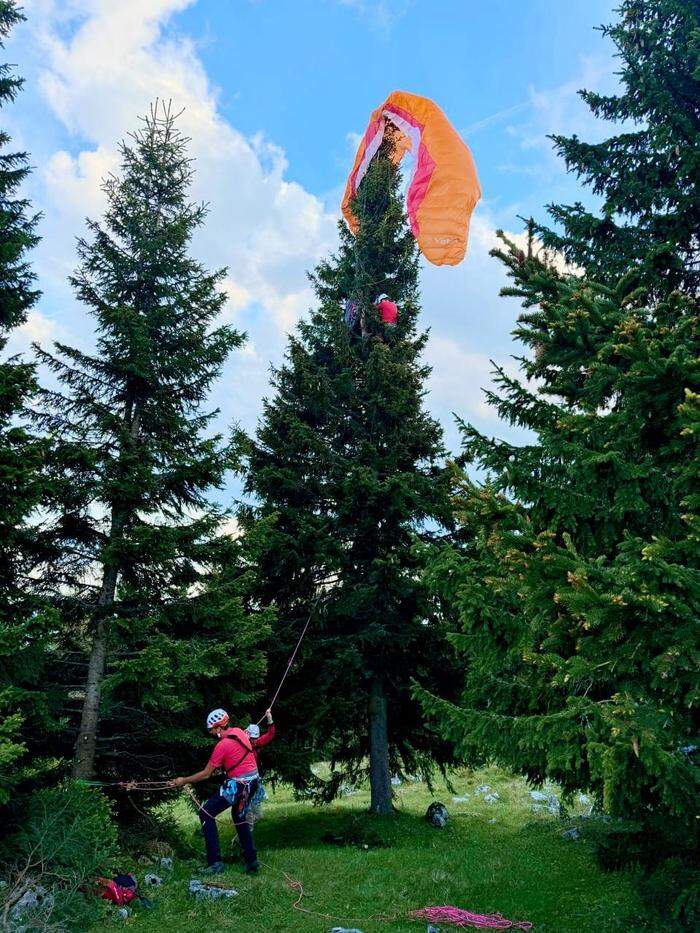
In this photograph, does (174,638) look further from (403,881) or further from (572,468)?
(572,468)

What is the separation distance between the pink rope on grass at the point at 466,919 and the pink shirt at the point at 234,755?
10.4 ft

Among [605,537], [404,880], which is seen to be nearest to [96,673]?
[404,880]

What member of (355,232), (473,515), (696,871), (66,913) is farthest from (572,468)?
(355,232)

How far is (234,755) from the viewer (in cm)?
1016

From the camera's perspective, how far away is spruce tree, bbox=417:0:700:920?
18.0ft

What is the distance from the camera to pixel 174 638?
12383 mm

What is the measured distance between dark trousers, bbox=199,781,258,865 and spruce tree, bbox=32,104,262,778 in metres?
1.37

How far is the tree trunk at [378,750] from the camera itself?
15.8 metres

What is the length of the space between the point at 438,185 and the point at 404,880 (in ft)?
46.7

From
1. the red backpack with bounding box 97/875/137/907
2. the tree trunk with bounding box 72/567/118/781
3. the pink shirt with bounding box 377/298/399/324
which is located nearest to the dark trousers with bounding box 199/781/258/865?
the red backpack with bounding box 97/875/137/907

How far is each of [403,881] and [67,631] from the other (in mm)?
7445

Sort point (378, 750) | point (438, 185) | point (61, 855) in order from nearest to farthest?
point (61, 855) → point (438, 185) → point (378, 750)

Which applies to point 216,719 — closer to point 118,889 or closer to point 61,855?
point 118,889

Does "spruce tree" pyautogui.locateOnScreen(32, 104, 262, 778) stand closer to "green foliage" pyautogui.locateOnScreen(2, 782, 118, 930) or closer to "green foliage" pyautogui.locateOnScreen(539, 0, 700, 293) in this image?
"green foliage" pyautogui.locateOnScreen(2, 782, 118, 930)
